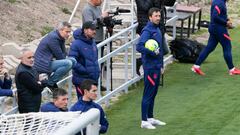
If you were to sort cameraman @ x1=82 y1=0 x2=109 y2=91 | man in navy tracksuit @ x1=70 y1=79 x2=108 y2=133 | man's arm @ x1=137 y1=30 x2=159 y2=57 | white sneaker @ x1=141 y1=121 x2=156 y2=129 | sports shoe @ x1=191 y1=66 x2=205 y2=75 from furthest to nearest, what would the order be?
sports shoe @ x1=191 y1=66 x2=205 y2=75
cameraman @ x1=82 y1=0 x2=109 y2=91
white sneaker @ x1=141 y1=121 x2=156 y2=129
man's arm @ x1=137 y1=30 x2=159 y2=57
man in navy tracksuit @ x1=70 y1=79 x2=108 y2=133

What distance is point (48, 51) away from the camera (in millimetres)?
8781

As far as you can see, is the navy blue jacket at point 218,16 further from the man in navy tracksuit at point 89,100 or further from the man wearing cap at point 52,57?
the man in navy tracksuit at point 89,100

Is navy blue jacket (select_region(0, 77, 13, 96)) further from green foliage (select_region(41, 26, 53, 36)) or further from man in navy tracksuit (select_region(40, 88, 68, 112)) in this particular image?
green foliage (select_region(41, 26, 53, 36))

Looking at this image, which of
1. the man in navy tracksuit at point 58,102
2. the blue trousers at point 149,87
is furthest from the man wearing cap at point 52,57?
the man in navy tracksuit at point 58,102

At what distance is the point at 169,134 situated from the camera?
30.5 ft

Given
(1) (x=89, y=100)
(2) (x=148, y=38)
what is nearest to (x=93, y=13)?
(2) (x=148, y=38)

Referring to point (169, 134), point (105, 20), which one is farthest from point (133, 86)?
point (169, 134)

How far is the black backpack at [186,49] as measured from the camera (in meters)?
13.4

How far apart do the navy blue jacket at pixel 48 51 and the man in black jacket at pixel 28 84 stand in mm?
650

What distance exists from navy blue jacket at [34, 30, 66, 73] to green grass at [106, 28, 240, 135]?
144 centimetres

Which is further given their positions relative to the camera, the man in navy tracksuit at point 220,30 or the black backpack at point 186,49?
the black backpack at point 186,49

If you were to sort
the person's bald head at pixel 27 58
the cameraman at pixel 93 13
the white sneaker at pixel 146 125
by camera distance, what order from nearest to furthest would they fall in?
the person's bald head at pixel 27 58
the white sneaker at pixel 146 125
the cameraman at pixel 93 13

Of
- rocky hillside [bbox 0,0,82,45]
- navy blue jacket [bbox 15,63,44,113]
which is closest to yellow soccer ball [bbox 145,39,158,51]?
navy blue jacket [bbox 15,63,44,113]

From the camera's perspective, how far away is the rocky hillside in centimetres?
1630
